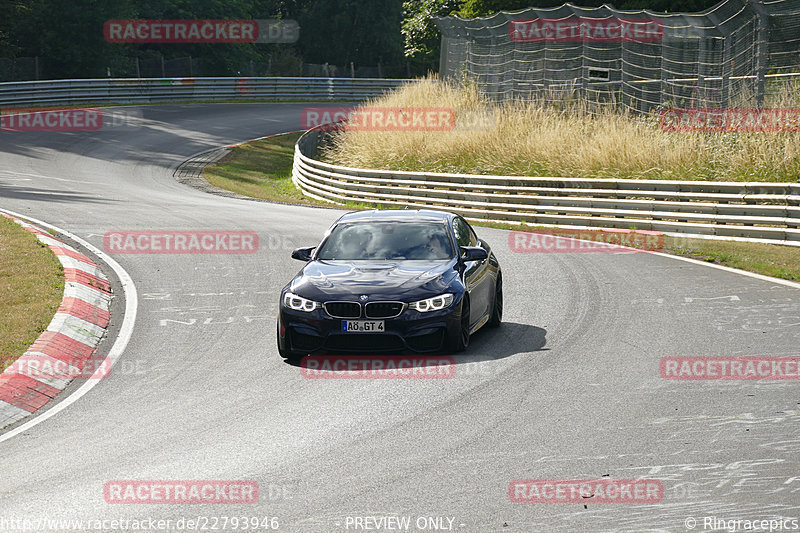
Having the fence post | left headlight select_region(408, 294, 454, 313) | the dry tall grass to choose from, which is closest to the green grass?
the dry tall grass

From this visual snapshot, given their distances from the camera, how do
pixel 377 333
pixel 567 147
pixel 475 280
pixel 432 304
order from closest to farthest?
pixel 377 333, pixel 432 304, pixel 475 280, pixel 567 147

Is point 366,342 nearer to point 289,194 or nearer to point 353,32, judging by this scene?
point 289,194

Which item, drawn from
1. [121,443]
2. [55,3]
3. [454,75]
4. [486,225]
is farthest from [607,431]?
[55,3]

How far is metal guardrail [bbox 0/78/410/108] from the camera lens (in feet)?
160

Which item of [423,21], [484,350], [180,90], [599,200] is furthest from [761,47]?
[180,90]

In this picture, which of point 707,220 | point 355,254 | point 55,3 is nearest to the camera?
point 355,254

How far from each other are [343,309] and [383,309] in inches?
15.6

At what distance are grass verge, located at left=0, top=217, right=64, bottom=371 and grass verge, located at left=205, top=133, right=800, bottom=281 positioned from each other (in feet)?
33.2

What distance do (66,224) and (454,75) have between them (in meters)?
17.8

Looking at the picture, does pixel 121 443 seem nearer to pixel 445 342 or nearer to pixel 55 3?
pixel 445 342

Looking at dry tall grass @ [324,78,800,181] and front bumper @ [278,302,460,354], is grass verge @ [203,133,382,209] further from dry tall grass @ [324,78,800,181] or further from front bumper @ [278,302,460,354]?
front bumper @ [278,302,460,354]

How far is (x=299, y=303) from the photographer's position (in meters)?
10.6

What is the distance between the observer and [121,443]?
8.05 m

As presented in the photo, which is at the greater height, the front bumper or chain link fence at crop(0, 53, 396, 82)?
chain link fence at crop(0, 53, 396, 82)
